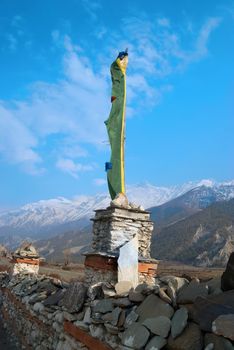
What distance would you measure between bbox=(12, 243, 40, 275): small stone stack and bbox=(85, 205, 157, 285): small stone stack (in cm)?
589

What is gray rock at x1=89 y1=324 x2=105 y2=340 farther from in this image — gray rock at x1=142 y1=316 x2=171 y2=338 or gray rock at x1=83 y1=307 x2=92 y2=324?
gray rock at x1=142 y1=316 x2=171 y2=338

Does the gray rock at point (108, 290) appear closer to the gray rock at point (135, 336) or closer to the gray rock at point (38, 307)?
the gray rock at point (135, 336)

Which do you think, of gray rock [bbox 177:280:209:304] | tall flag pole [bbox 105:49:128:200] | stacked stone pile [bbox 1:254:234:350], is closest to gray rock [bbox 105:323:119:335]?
stacked stone pile [bbox 1:254:234:350]

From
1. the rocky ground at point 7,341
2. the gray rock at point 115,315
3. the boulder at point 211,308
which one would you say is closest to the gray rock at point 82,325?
the gray rock at point 115,315

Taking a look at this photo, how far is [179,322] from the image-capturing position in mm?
4160

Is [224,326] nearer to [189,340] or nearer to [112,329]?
[189,340]

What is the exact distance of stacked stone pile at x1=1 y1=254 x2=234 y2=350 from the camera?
12.6 feet

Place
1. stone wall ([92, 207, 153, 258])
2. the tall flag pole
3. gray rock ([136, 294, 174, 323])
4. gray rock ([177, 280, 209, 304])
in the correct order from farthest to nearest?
the tall flag pole → stone wall ([92, 207, 153, 258]) → gray rock ([136, 294, 174, 323]) → gray rock ([177, 280, 209, 304])

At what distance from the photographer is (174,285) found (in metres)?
4.82

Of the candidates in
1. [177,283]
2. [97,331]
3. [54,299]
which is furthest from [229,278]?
[54,299]

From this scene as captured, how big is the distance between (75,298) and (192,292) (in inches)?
99.3

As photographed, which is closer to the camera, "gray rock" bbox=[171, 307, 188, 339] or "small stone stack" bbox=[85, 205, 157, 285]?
"gray rock" bbox=[171, 307, 188, 339]

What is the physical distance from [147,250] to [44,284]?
2496 millimetres

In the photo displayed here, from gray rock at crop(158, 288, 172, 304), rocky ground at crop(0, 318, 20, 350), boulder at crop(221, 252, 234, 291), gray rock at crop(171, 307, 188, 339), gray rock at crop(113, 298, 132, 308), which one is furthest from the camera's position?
rocky ground at crop(0, 318, 20, 350)
